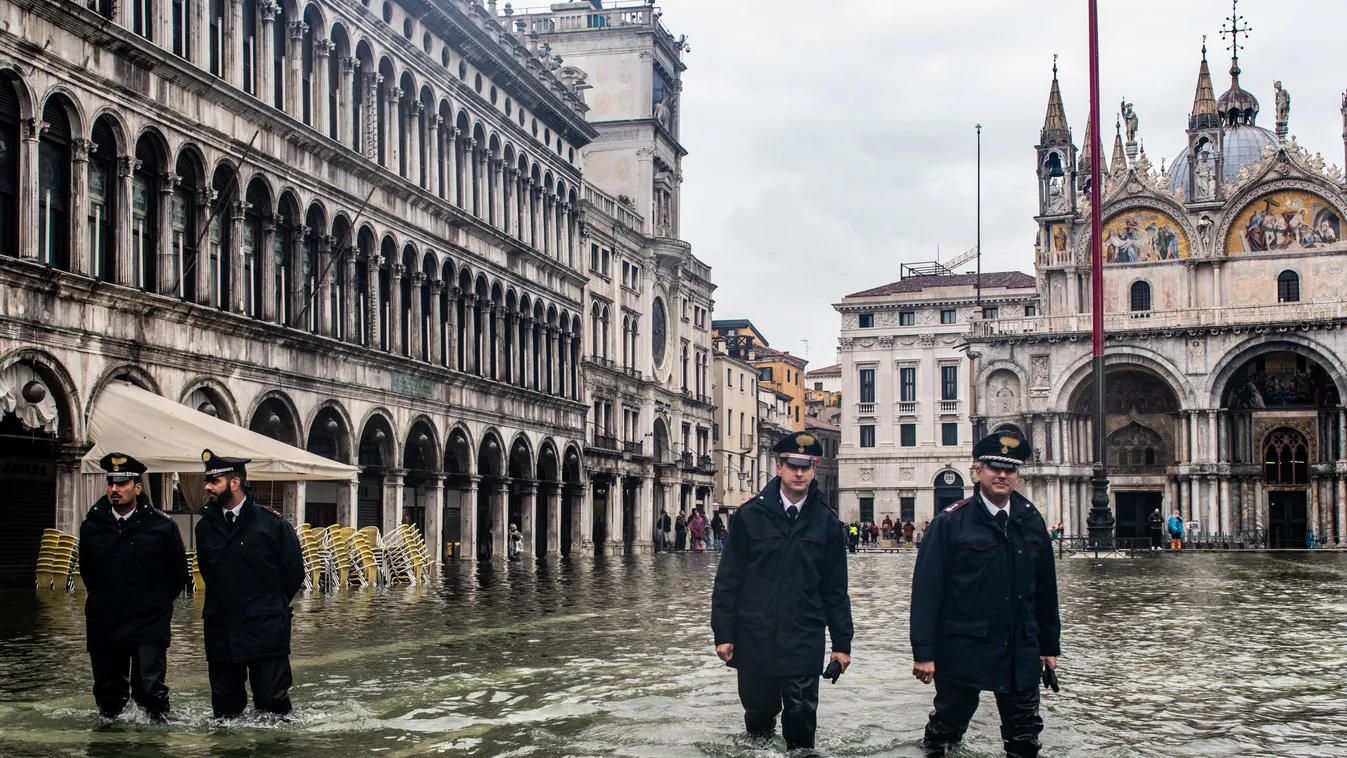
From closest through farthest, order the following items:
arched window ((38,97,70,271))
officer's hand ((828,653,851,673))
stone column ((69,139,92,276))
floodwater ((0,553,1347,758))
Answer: officer's hand ((828,653,851,673)) → floodwater ((0,553,1347,758)) → arched window ((38,97,70,271)) → stone column ((69,139,92,276))

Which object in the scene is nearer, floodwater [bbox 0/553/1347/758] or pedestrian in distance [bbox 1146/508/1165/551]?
floodwater [bbox 0/553/1347/758]

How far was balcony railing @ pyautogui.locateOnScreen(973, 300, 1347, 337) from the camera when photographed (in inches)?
2554

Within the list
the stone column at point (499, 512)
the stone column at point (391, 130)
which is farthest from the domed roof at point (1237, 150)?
the stone column at point (391, 130)

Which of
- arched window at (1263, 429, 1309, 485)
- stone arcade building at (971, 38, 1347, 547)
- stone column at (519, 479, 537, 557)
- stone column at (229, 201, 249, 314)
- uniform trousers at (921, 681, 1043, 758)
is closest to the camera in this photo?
uniform trousers at (921, 681, 1043, 758)

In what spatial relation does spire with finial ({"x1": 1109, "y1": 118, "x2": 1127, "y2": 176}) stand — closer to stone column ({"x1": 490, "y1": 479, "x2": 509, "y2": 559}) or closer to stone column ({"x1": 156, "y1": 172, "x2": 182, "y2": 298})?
stone column ({"x1": 490, "y1": 479, "x2": 509, "y2": 559})

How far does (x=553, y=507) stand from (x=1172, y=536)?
25688 millimetres

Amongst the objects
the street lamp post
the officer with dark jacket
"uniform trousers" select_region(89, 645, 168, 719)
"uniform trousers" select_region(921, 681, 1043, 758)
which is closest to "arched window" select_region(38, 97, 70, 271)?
the officer with dark jacket

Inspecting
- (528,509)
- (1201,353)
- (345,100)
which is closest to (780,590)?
(345,100)

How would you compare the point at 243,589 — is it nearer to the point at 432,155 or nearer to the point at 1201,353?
the point at 432,155

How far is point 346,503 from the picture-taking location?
33.4 metres

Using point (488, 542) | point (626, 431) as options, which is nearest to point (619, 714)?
point (488, 542)

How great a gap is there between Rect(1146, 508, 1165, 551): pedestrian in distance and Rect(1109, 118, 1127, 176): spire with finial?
50.3ft

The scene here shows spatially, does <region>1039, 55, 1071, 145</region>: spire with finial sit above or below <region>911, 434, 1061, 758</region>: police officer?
above

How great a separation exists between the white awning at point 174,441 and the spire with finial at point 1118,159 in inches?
2157
